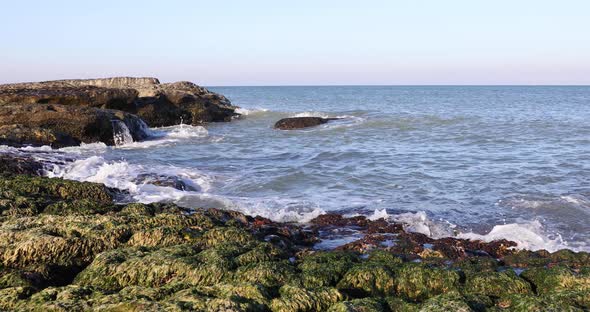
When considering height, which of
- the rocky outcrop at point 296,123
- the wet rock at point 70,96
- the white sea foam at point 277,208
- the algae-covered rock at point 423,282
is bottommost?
the rocky outcrop at point 296,123

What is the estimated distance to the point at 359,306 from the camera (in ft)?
15.3

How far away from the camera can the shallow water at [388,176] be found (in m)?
10.9

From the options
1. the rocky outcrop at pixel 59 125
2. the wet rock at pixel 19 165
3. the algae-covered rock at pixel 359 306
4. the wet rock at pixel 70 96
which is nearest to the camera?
the algae-covered rock at pixel 359 306

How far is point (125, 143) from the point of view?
23.0m

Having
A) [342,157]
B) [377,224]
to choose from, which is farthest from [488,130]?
[377,224]

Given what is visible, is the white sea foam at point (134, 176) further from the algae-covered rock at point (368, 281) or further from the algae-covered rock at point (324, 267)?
the algae-covered rock at point (368, 281)

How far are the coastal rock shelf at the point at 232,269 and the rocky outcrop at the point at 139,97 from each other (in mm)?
17279

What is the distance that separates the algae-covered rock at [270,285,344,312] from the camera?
15.5ft

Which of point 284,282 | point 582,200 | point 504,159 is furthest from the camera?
point 504,159

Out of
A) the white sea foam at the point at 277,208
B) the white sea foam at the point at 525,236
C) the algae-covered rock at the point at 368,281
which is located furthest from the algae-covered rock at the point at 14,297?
the white sea foam at the point at 525,236

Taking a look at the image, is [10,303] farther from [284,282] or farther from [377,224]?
[377,224]

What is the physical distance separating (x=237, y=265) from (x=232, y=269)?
0.43 ft

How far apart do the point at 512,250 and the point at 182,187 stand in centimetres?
827

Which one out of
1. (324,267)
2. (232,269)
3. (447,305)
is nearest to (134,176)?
(232,269)
